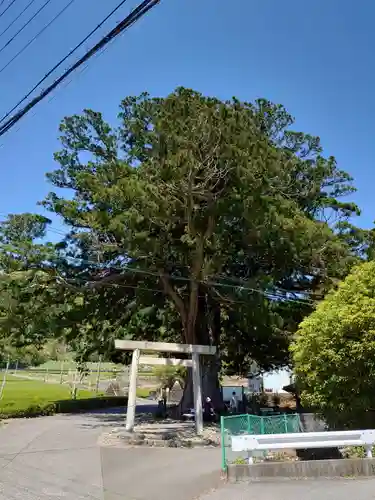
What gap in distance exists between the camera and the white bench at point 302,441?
29.6ft

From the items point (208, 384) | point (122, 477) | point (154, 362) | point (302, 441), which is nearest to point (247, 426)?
point (302, 441)

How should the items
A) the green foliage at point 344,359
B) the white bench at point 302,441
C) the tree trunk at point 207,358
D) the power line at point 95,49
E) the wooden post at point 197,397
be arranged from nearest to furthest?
the power line at point 95,49
the white bench at point 302,441
the green foliage at point 344,359
the wooden post at point 197,397
the tree trunk at point 207,358

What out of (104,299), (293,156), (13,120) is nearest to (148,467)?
(13,120)

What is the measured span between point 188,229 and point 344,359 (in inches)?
380

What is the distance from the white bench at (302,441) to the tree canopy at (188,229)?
10179 mm

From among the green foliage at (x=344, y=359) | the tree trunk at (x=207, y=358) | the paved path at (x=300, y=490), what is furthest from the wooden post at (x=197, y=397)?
the paved path at (x=300, y=490)

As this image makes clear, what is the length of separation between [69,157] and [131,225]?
7420mm

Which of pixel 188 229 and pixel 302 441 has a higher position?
pixel 188 229

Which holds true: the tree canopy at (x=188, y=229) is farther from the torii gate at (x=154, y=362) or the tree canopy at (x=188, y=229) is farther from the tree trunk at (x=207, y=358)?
the torii gate at (x=154, y=362)

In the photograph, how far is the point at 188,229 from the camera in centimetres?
1898

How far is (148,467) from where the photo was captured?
437 inches

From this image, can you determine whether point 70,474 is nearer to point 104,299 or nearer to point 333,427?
point 333,427

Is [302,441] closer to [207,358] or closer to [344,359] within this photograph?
[344,359]

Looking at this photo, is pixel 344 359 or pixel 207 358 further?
pixel 207 358
